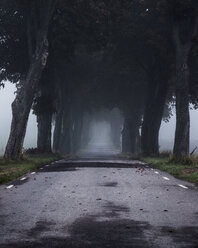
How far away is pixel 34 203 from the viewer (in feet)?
36.4

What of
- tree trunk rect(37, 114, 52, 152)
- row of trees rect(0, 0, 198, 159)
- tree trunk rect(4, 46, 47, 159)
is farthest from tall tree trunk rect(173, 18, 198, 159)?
tree trunk rect(37, 114, 52, 152)

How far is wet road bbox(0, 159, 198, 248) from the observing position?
727cm

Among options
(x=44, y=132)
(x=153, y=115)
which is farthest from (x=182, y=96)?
(x=44, y=132)

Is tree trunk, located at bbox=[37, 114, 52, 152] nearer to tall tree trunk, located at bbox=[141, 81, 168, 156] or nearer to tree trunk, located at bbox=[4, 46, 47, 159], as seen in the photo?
tall tree trunk, located at bbox=[141, 81, 168, 156]

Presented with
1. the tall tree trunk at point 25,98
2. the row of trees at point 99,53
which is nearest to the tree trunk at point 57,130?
the row of trees at point 99,53

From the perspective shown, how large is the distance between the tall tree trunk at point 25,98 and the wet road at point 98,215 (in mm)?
11571

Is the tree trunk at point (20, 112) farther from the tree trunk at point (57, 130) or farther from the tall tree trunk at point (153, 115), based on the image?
the tree trunk at point (57, 130)

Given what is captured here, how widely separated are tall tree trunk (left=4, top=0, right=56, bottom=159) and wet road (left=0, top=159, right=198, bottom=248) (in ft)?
38.0

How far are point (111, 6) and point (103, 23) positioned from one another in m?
2.16

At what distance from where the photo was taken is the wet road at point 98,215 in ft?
23.9

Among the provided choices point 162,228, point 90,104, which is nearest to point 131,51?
point 90,104

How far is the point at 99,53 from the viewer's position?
42.0 metres

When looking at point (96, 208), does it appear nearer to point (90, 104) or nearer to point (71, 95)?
point (71, 95)

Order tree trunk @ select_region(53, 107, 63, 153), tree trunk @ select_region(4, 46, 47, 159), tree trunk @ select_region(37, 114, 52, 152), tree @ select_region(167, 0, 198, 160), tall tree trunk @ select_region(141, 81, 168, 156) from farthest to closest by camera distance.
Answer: tree trunk @ select_region(53, 107, 63, 153) → tall tree trunk @ select_region(141, 81, 168, 156) → tree trunk @ select_region(37, 114, 52, 152) → tree @ select_region(167, 0, 198, 160) → tree trunk @ select_region(4, 46, 47, 159)
